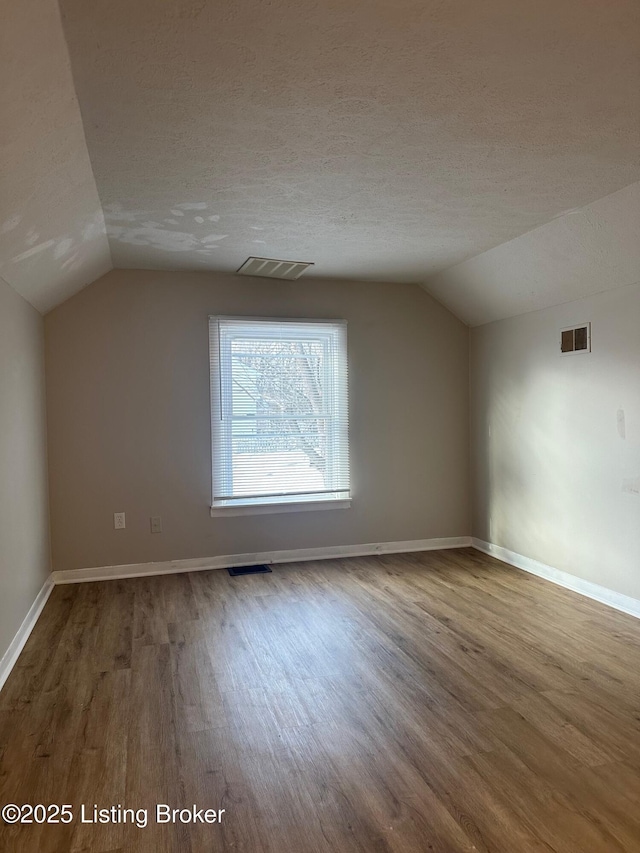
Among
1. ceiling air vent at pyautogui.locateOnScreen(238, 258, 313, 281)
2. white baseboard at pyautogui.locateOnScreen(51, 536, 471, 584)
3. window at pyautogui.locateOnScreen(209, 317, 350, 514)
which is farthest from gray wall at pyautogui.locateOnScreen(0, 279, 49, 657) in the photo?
ceiling air vent at pyautogui.locateOnScreen(238, 258, 313, 281)

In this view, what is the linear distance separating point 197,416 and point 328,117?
2.98 m

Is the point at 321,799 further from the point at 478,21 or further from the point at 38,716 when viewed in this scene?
the point at 478,21

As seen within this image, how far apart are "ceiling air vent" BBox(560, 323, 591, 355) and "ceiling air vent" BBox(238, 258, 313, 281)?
1968 mm

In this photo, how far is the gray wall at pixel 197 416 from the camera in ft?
15.2

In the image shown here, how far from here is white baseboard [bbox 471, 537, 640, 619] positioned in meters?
3.83

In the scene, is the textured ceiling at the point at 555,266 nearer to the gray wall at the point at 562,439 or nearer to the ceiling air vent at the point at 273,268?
the gray wall at the point at 562,439

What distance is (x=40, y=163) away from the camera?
91.7 inches

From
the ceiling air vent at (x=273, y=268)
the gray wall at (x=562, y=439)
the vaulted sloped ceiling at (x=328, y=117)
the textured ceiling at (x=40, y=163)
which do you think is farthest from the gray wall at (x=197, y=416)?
the vaulted sloped ceiling at (x=328, y=117)

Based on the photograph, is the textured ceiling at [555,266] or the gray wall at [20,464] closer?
the gray wall at [20,464]

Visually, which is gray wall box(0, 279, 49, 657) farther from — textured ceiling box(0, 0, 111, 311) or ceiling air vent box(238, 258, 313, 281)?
ceiling air vent box(238, 258, 313, 281)

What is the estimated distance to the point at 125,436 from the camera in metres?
4.72

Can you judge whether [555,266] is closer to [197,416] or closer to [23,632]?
[197,416]

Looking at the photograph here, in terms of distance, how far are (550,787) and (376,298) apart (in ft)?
13.3

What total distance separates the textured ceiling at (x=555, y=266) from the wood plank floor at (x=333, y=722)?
213 centimetres
